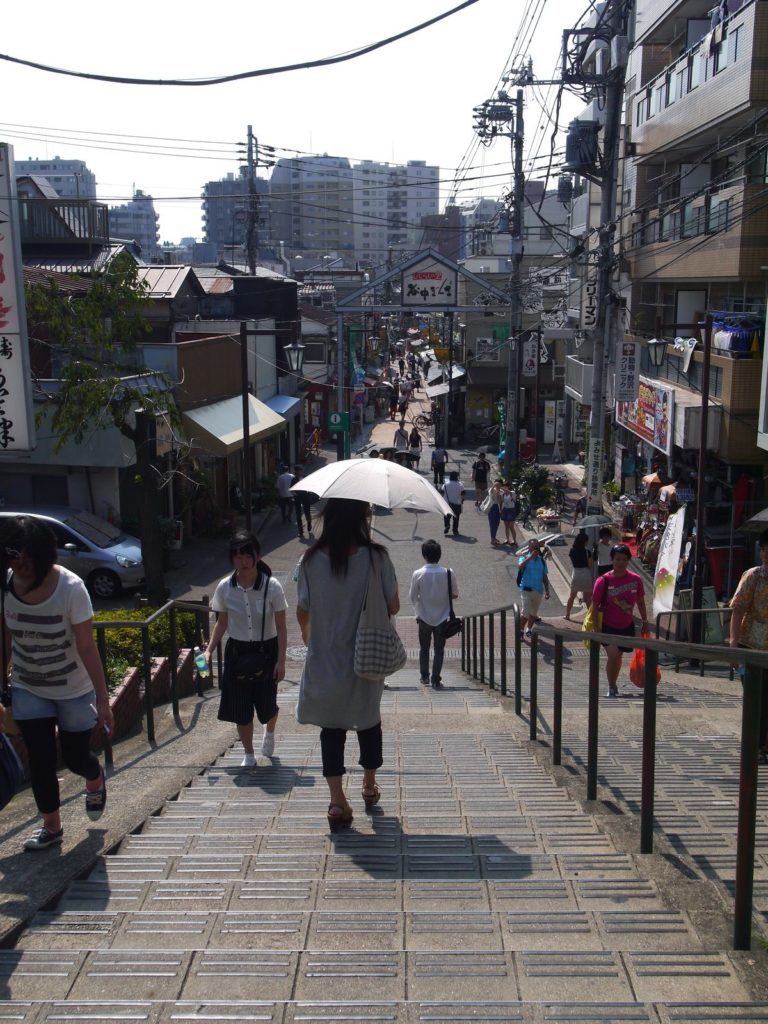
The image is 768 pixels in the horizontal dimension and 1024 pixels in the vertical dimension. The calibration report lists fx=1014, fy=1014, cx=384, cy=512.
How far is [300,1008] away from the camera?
2.76 m

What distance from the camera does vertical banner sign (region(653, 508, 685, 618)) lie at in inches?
523

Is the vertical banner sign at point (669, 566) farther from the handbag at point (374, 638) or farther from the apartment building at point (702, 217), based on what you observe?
the handbag at point (374, 638)

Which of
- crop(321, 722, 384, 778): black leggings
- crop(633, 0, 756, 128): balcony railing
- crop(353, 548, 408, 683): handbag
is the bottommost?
crop(321, 722, 384, 778): black leggings

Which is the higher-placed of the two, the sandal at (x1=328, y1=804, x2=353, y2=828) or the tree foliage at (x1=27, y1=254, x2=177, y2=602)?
the tree foliage at (x1=27, y1=254, x2=177, y2=602)

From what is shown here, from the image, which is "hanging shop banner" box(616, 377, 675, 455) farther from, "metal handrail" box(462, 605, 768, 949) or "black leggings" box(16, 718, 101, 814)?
"black leggings" box(16, 718, 101, 814)

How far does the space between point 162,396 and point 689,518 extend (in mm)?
9092

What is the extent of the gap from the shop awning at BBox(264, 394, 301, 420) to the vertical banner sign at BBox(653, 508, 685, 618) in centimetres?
1804

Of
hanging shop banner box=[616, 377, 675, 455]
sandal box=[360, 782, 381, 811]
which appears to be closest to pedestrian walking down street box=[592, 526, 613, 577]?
hanging shop banner box=[616, 377, 675, 455]

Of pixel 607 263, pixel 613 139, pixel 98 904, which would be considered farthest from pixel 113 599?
pixel 98 904

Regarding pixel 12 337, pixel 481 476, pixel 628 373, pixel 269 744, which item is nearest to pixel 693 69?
pixel 628 373

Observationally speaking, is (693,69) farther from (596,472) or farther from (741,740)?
(741,740)

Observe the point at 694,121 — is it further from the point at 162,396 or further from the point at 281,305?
the point at 281,305

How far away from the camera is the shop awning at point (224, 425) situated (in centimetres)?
2216

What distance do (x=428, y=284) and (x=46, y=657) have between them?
2858 centimetres
